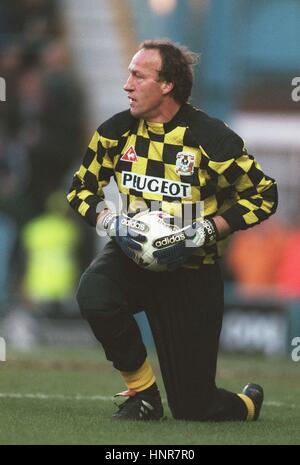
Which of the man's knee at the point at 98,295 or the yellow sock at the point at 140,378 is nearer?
the man's knee at the point at 98,295

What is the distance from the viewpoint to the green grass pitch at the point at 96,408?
6438 mm

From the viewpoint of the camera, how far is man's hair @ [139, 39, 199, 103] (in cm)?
724

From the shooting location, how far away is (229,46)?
15.9 m

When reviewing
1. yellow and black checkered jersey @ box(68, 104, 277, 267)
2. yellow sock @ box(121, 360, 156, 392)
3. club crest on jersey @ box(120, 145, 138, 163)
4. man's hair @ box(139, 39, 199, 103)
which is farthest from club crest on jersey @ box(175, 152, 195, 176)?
yellow sock @ box(121, 360, 156, 392)

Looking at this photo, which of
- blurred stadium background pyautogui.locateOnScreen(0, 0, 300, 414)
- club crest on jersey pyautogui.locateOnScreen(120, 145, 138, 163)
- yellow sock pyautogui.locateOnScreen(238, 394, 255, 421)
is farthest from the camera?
blurred stadium background pyautogui.locateOnScreen(0, 0, 300, 414)

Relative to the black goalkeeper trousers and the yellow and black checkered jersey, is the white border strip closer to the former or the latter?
the black goalkeeper trousers

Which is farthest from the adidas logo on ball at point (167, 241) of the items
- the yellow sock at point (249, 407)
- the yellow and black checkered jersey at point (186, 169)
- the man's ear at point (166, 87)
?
the yellow sock at point (249, 407)

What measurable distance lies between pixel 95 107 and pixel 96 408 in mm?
8860

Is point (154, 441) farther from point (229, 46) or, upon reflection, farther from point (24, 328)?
point (229, 46)

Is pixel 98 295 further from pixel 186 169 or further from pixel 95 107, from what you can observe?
pixel 95 107

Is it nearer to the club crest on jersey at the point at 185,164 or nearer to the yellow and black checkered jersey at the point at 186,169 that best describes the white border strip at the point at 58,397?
the yellow and black checkered jersey at the point at 186,169

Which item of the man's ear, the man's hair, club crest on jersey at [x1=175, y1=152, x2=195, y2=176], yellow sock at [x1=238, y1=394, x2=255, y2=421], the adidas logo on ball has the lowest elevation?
yellow sock at [x1=238, y1=394, x2=255, y2=421]

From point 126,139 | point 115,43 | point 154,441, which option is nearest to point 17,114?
point 115,43

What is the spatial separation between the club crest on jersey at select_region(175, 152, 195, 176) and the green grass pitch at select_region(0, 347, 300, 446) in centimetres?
132
